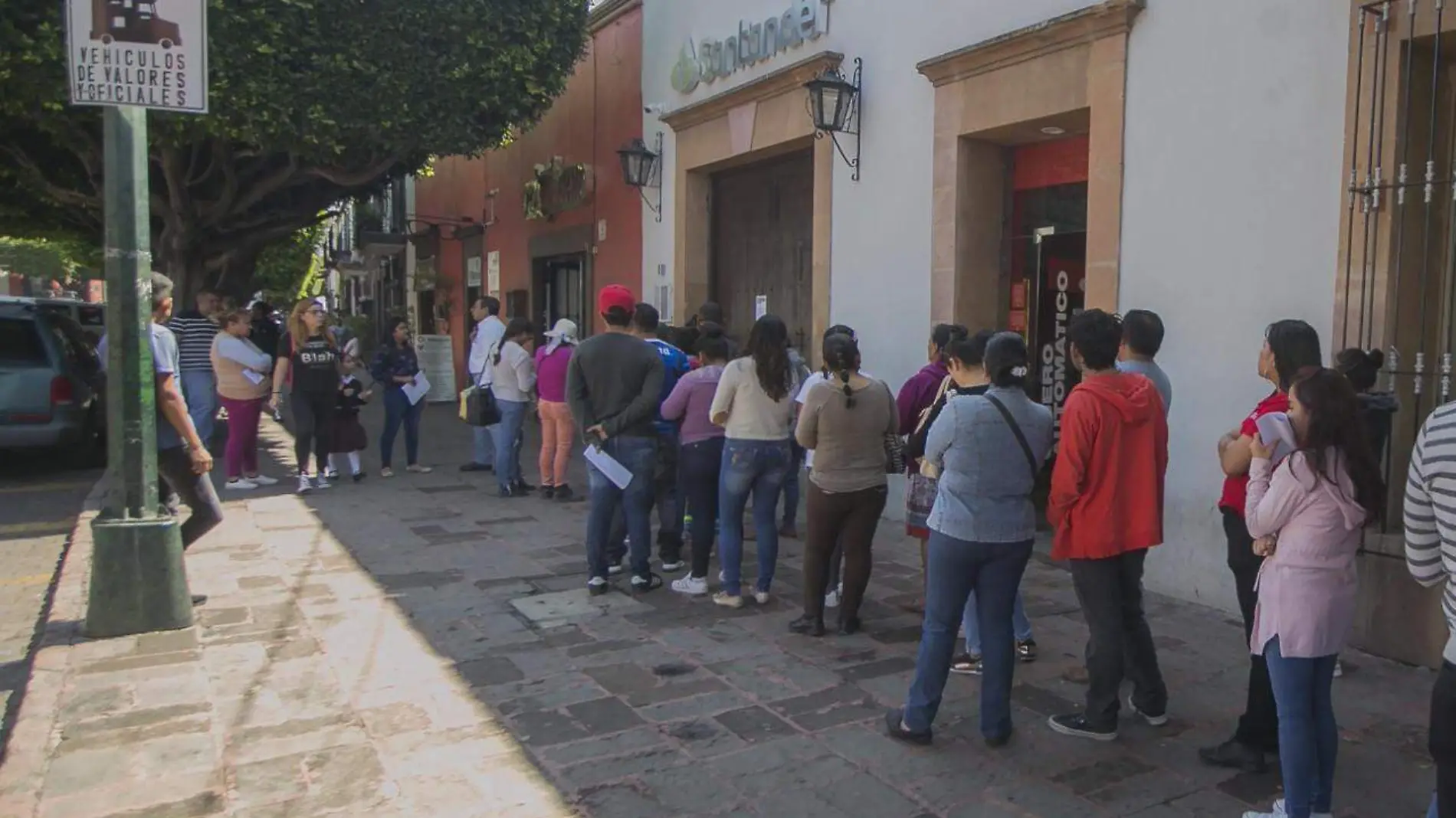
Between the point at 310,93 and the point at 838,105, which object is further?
the point at 310,93

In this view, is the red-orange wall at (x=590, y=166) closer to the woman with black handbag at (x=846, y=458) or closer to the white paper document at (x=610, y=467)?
the white paper document at (x=610, y=467)

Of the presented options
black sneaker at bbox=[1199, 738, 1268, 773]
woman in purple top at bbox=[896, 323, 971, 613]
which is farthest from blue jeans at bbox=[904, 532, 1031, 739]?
woman in purple top at bbox=[896, 323, 971, 613]

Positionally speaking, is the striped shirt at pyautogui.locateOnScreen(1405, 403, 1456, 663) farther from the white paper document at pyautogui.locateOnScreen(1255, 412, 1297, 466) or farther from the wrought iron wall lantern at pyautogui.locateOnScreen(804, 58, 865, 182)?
the wrought iron wall lantern at pyautogui.locateOnScreen(804, 58, 865, 182)

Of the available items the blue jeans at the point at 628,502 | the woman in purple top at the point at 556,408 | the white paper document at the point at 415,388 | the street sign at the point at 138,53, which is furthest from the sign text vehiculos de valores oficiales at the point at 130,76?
the white paper document at the point at 415,388

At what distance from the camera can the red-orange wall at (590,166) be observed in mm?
12562

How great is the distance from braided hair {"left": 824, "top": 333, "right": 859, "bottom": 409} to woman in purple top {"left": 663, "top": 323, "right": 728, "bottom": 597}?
1.15 meters

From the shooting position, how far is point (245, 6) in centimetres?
1001

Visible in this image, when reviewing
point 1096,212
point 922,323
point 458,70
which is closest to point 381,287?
point 458,70

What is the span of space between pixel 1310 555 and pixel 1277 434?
1.21ft

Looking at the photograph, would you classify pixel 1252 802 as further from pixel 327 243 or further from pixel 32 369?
pixel 327 243

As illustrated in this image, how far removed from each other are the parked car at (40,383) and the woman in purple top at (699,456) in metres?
6.63

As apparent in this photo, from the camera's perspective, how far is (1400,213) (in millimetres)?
5023

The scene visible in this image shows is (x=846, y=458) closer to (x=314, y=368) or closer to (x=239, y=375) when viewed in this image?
(x=314, y=368)

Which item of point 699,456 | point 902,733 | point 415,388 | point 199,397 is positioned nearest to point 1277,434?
point 902,733
